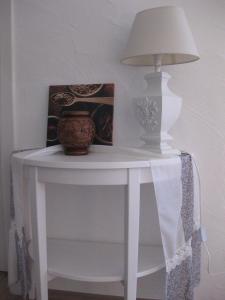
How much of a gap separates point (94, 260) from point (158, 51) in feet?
2.47

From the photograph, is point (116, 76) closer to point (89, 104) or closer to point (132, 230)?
point (89, 104)

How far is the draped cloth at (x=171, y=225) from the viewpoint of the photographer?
2.84 feet

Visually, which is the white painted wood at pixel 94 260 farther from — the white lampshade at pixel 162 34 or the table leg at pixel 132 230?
the white lampshade at pixel 162 34

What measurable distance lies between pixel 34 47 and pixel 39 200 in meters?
0.69

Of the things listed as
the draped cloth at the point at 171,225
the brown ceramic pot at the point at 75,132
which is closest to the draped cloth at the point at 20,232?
the draped cloth at the point at 171,225

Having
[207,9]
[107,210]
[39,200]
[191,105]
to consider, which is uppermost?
[207,9]

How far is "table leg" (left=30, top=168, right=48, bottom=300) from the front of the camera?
885 mm

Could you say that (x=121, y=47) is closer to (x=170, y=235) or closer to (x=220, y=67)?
(x=220, y=67)

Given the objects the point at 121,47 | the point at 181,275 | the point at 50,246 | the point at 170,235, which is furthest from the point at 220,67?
the point at 50,246

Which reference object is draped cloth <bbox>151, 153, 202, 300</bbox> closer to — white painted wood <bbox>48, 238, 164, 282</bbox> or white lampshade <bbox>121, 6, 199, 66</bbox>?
white painted wood <bbox>48, 238, 164, 282</bbox>

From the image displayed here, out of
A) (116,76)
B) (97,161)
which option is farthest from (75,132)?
(116,76)

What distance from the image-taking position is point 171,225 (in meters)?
0.88

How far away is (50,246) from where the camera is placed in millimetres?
1161

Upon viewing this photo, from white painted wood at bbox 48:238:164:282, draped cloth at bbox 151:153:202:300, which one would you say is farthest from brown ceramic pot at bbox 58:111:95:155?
white painted wood at bbox 48:238:164:282
